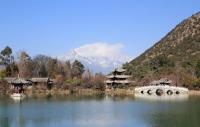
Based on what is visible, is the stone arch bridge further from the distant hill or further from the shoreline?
the distant hill

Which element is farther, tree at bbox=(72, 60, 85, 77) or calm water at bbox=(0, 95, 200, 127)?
tree at bbox=(72, 60, 85, 77)

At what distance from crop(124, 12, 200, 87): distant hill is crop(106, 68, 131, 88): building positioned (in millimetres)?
3078

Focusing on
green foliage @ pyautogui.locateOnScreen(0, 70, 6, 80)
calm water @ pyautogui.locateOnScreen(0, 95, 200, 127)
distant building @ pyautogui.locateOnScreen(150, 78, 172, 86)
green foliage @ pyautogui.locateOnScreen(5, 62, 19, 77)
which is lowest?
calm water @ pyautogui.locateOnScreen(0, 95, 200, 127)

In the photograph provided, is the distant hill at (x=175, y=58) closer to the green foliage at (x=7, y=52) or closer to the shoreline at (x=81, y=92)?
the shoreline at (x=81, y=92)

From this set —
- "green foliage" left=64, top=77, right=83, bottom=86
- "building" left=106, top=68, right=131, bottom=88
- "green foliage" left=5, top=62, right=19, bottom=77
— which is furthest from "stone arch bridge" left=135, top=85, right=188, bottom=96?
"green foliage" left=5, top=62, right=19, bottom=77

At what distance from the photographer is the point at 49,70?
111 meters

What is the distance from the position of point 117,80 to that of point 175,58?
102ft

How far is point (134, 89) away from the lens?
97.2 m

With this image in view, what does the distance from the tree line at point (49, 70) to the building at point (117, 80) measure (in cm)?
221

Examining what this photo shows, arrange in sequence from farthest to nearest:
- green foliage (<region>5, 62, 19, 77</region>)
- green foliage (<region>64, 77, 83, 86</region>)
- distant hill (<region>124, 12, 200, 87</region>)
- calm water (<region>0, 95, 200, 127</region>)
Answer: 1. green foliage (<region>5, 62, 19, 77</region>)
2. distant hill (<region>124, 12, 200, 87</region>)
3. green foliage (<region>64, 77, 83, 86</region>)
4. calm water (<region>0, 95, 200, 127</region>)

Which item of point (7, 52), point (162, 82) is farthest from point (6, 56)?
point (162, 82)

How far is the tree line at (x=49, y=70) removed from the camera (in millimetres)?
101188

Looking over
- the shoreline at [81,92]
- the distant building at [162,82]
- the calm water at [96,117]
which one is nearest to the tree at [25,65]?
the shoreline at [81,92]

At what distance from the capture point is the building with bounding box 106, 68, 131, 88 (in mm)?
106625
